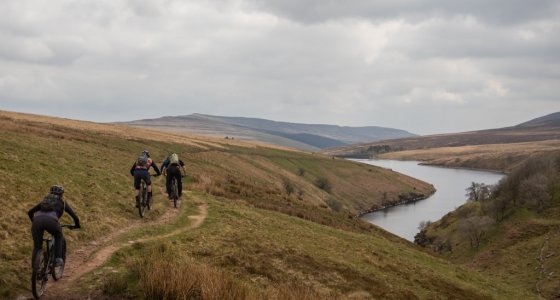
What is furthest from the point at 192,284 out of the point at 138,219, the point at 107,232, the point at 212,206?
the point at 212,206

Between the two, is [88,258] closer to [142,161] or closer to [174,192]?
[142,161]

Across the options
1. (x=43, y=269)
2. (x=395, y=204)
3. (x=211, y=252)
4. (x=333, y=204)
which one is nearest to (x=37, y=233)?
(x=43, y=269)

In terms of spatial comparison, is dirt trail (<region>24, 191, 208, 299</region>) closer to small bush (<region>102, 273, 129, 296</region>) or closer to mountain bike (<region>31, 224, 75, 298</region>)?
mountain bike (<region>31, 224, 75, 298</region>)

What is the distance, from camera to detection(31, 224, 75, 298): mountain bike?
442 inches

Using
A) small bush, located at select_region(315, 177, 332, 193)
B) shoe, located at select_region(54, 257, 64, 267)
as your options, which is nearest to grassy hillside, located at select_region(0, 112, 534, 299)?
shoe, located at select_region(54, 257, 64, 267)

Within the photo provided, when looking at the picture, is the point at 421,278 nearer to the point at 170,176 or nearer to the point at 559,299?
the point at 170,176

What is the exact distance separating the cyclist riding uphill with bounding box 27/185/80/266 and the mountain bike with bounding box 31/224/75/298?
12 cm

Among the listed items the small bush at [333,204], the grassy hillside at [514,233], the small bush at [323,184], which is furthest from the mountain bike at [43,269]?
the small bush at [323,184]

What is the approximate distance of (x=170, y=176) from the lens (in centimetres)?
2623

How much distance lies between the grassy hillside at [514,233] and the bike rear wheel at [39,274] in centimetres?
5003

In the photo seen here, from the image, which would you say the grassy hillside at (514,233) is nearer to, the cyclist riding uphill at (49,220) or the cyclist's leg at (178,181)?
the cyclist's leg at (178,181)

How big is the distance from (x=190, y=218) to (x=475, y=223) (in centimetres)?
6523

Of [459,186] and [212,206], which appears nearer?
[212,206]

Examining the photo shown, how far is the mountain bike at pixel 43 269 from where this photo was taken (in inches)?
442
